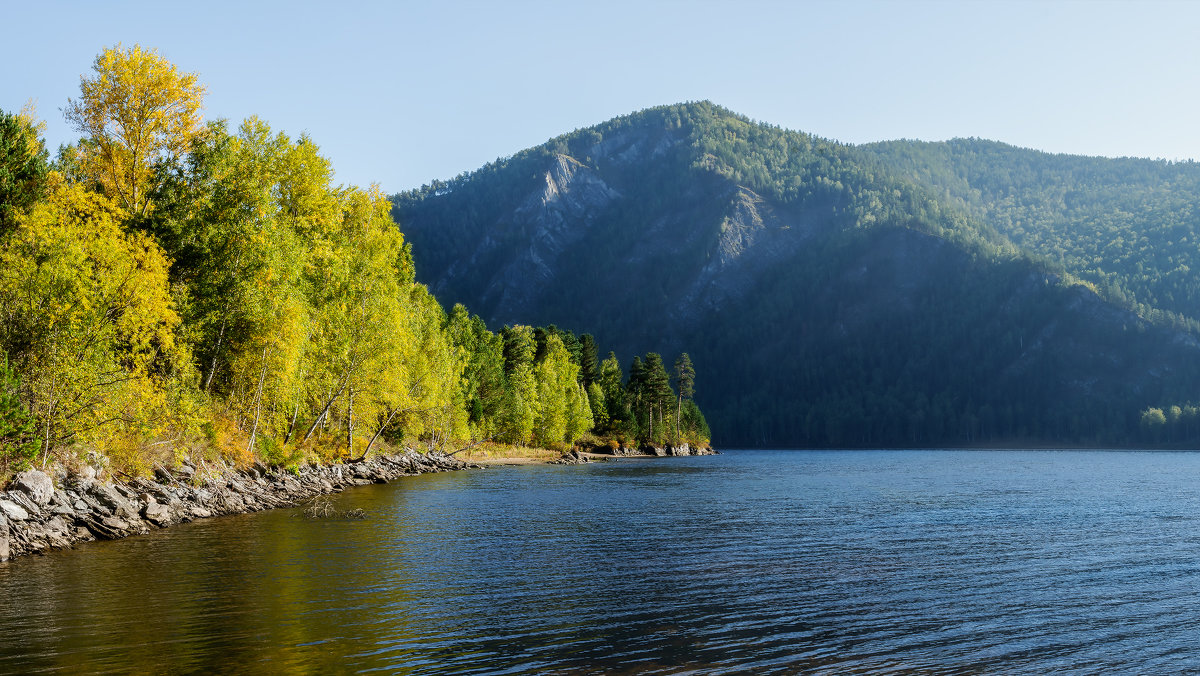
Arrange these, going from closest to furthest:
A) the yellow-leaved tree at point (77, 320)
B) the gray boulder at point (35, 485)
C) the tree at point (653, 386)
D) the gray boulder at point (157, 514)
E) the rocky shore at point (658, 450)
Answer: the gray boulder at point (35, 485) → the yellow-leaved tree at point (77, 320) → the gray boulder at point (157, 514) → the rocky shore at point (658, 450) → the tree at point (653, 386)

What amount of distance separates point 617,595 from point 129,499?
24.5 m

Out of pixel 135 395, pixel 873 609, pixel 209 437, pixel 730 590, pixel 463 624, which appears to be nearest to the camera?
pixel 463 624

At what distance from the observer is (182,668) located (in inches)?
623

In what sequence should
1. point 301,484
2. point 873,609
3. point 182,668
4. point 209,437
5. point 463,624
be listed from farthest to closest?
1. point 301,484
2. point 209,437
3. point 873,609
4. point 463,624
5. point 182,668

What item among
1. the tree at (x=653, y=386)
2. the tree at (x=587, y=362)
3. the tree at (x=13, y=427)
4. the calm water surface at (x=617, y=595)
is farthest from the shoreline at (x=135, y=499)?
the tree at (x=653, y=386)

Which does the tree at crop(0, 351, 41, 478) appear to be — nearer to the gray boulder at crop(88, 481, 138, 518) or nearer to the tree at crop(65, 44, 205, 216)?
the gray boulder at crop(88, 481, 138, 518)

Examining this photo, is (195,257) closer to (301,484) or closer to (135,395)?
(135,395)

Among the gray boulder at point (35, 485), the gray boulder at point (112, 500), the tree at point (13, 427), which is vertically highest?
the tree at point (13, 427)

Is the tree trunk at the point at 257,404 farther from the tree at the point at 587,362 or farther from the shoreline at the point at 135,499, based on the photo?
the tree at the point at 587,362

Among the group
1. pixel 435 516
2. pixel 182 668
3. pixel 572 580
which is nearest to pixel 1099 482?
pixel 435 516

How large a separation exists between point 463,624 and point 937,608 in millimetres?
12498

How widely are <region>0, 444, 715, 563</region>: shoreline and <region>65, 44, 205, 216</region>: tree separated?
1525 centimetres

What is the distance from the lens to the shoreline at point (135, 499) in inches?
Answer: 1150

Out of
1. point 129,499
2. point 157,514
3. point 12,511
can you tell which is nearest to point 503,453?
point 157,514
